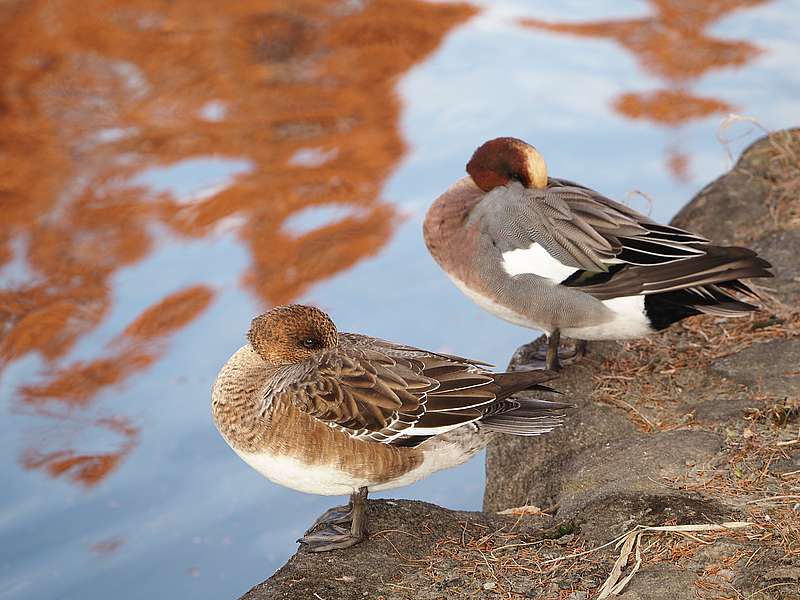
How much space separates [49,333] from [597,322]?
311 centimetres

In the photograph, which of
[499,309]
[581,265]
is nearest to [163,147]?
[499,309]

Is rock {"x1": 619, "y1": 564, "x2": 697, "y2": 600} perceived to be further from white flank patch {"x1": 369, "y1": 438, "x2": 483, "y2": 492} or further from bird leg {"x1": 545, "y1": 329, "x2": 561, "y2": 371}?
bird leg {"x1": 545, "y1": 329, "x2": 561, "y2": 371}

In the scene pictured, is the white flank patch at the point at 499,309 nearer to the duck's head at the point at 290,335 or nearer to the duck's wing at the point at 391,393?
the duck's wing at the point at 391,393

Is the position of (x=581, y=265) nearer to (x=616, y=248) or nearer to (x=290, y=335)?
(x=616, y=248)

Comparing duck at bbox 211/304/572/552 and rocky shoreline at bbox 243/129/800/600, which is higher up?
duck at bbox 211/304/572/552

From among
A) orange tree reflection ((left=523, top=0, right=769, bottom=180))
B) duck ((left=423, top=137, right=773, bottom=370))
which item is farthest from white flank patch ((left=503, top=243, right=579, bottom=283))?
orange tree reflection ((left=523, top=0, right=769, bottom=180))

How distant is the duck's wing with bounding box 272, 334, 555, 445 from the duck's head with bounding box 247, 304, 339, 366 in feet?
0.20

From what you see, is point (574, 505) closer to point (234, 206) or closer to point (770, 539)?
point (770, 539)

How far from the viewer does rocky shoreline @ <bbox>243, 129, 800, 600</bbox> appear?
287cm

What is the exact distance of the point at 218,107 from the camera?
797cm

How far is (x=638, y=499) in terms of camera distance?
3.19m

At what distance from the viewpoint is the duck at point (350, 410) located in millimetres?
3100

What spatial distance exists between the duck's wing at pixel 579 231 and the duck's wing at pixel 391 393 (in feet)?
3.02

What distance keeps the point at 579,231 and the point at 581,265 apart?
0.45 feet
